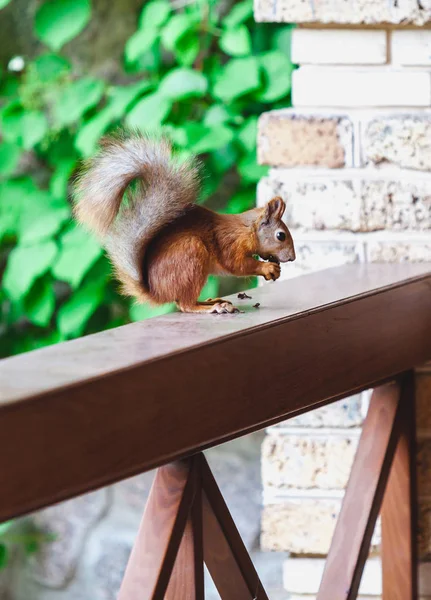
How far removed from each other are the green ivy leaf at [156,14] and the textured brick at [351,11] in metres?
0.75

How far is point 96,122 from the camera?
172 centimetres

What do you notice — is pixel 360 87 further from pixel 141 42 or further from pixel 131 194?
pixel 141 42

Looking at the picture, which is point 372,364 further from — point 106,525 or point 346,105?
point 106,525

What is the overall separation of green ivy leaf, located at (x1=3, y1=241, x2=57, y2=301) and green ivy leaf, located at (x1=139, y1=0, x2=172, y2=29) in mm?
449

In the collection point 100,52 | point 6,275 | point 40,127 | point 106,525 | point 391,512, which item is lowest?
point 106,525

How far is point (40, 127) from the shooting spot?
5.97ft

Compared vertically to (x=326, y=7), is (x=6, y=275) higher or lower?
lower

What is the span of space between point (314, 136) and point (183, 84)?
68 cm

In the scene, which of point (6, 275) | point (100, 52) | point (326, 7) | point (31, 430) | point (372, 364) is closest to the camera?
point (31, 430)

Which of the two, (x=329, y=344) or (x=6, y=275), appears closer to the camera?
(x=329, y=344)

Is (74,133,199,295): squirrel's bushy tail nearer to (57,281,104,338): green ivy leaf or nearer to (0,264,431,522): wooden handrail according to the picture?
(0,264,431,522): wooden handrail

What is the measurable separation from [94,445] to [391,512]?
582 mm

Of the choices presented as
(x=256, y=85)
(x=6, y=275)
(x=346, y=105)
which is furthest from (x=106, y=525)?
(x=346, y=105)

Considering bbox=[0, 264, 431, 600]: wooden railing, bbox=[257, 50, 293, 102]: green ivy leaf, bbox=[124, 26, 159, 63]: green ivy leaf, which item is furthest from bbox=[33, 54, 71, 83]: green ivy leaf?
bbox=[0, 264, 431, 600]: wooden railing
